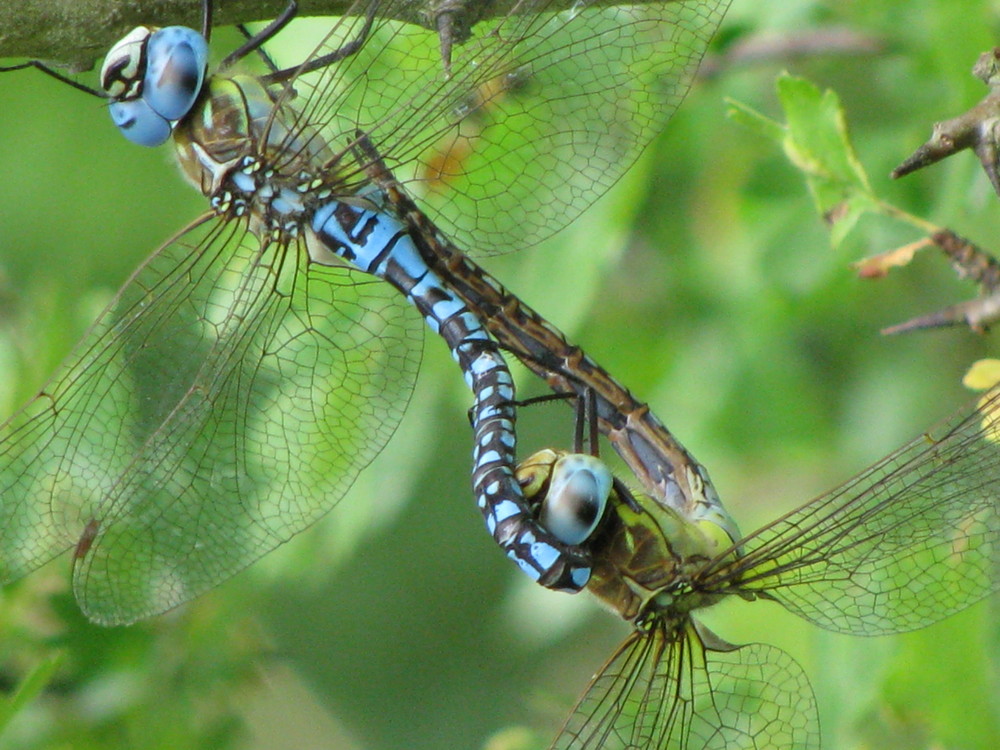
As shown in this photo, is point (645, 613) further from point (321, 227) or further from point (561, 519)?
point (321, 227)

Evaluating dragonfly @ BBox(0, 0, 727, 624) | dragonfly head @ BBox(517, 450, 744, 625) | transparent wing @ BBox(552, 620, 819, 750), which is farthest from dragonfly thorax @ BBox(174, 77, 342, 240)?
transparent wing @ BBox(552, 620, 819, 750)

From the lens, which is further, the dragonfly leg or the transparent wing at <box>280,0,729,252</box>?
the dragonfly leg

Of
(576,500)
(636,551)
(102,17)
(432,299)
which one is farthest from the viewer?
(432,299)

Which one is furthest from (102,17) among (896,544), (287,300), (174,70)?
(896,544)

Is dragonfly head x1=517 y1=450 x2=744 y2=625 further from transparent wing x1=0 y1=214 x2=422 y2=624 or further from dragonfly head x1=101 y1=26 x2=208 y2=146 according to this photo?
dragonfly head x1=101 y1=26 x2=208 y2=146

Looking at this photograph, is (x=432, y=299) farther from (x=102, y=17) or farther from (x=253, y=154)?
(x=102, y=17)

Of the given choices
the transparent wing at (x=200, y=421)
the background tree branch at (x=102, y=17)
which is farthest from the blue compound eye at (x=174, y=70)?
the transparent wing at (x=200, y=421)
